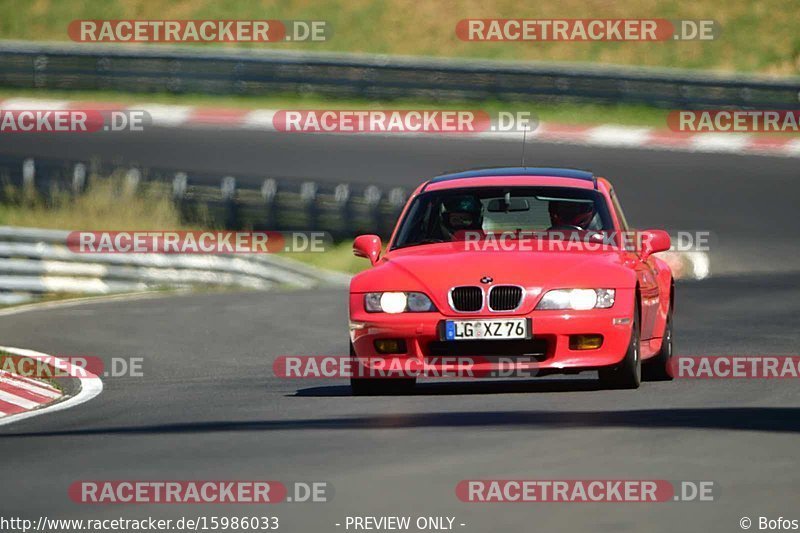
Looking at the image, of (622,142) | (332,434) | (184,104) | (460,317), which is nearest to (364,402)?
(460,317)

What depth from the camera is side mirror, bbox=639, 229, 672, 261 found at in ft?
37.1

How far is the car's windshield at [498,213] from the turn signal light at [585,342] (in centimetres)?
116

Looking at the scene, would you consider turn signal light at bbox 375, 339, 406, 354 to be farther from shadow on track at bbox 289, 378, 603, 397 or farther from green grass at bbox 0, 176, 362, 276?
green grass at bbox 0, 176, 362, 276

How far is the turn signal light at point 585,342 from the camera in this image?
33.7 feet

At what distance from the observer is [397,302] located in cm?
1045

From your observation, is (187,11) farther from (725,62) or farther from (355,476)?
(355,476)

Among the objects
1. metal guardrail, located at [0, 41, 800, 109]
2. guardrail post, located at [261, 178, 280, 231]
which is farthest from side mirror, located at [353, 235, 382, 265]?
metal guardrail, located at [0, 41, 800, 109]

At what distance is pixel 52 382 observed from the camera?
1276cm

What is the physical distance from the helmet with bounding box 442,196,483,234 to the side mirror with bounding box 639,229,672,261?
1.01 metres

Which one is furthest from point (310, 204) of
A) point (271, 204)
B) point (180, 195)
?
point (180, 195)

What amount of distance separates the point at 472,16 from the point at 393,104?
687 cm

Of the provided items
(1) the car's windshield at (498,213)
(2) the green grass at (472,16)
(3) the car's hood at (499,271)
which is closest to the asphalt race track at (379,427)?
(3) the car's hood at (499,271)

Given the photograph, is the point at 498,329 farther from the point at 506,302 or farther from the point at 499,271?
the point at 499,271

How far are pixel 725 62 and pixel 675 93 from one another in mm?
5686
